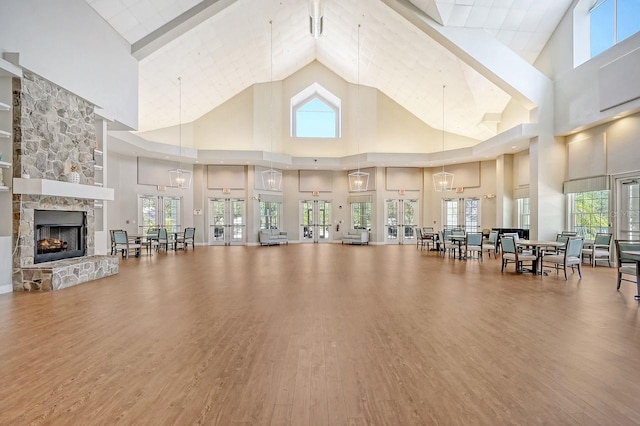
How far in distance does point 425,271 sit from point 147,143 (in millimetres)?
10412

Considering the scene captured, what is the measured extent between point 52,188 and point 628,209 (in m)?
11.9

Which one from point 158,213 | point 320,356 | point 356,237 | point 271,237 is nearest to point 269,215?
point 271,237

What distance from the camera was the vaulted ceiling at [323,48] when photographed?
26.9 feet

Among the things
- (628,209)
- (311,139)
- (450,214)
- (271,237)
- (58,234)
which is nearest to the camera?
(58,234)

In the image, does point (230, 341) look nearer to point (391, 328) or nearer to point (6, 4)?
point (391, 328)

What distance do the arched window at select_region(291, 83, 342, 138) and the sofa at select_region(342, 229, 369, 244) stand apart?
4.84 metres

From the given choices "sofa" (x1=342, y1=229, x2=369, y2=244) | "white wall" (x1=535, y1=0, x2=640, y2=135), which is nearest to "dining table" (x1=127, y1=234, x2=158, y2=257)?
"sofa" (x1=342, y1=229, x2=369, y2=244)

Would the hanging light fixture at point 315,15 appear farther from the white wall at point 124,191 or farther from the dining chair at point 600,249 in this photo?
the dining chair at point 600,249

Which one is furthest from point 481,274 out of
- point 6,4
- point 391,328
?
point 6,4

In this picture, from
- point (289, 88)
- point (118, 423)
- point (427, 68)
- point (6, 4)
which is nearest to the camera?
point (118, 423)

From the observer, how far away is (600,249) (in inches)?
326

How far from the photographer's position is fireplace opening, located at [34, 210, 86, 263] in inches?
231

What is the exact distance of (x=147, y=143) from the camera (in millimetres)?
11938

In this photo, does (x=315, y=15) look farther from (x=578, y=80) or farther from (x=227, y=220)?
(x=227, y=220)
